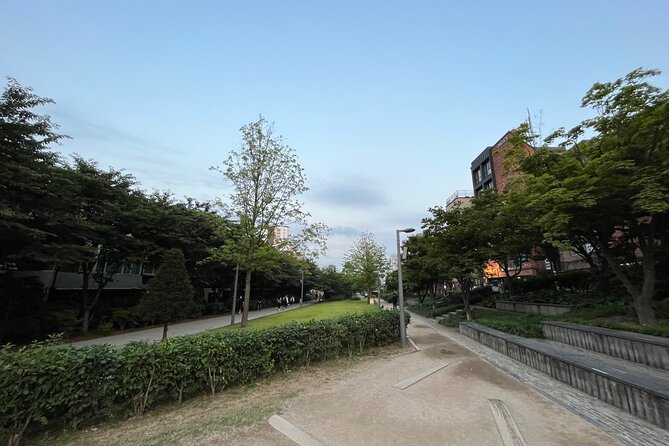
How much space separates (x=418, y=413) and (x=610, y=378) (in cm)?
383

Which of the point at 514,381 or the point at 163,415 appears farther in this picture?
the point at 514,381

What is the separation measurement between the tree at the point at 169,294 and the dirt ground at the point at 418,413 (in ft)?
26.6

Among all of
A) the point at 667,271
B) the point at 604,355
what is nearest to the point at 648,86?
the point at 604,355

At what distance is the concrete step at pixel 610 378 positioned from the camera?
4719 millimetres

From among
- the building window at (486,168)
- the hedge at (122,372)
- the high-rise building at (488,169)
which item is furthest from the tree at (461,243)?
the building window at (486,168)

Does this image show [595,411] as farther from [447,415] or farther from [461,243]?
[461,243]

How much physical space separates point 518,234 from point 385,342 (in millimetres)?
11278

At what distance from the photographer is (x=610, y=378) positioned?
18.2 feet

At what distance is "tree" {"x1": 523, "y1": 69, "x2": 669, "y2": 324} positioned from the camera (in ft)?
29.6

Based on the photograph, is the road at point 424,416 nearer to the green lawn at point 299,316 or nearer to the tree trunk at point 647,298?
the green lawn at point 299,316

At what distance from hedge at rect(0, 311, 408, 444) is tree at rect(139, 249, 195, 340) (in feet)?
22.0

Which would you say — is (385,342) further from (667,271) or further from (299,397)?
(667,271)

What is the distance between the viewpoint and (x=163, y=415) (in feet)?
17.8

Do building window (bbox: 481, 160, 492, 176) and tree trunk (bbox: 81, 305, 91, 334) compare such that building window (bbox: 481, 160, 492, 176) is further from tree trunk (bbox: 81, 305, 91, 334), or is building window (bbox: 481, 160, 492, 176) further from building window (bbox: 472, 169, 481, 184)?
tree trunk (bbox: 81, 305, 91, 334)
